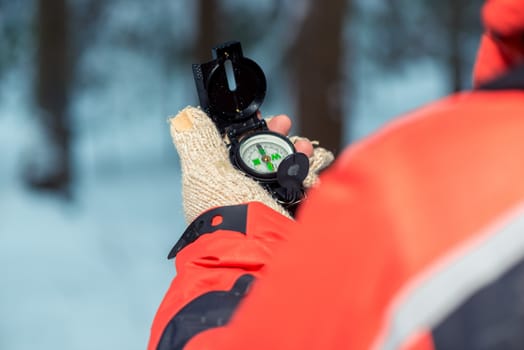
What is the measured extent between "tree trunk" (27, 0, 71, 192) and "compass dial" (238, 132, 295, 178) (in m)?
7.38

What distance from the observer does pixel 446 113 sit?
69 centimetres

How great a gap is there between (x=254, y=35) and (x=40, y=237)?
Answer: 616cm

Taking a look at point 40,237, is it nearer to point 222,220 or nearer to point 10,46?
point 10,46

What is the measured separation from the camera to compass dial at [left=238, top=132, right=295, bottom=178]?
5.77ft

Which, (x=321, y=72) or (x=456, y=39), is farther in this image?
(x=456, y=39)

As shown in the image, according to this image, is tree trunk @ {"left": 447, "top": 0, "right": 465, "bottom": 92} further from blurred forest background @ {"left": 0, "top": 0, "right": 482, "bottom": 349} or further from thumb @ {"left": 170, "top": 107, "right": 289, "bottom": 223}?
thumb @ {"left": 170, "top": 107, "right": 289, "bottom": 223}

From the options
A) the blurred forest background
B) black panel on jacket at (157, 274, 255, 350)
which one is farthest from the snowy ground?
black panel on jacket at (157, 274, 255, 350)

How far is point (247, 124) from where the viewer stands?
181 cm

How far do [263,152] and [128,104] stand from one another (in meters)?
13.4

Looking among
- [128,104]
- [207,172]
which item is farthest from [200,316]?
[128,104]

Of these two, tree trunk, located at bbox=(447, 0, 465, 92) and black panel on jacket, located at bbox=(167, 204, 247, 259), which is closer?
black panel on jacket, located at bbox=(167, 204, 247, 259)

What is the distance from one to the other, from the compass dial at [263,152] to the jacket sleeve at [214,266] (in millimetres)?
231

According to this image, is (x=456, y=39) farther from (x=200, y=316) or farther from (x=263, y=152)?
(x=200, y=316)

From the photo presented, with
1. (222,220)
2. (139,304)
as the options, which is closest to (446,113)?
(222,220)
